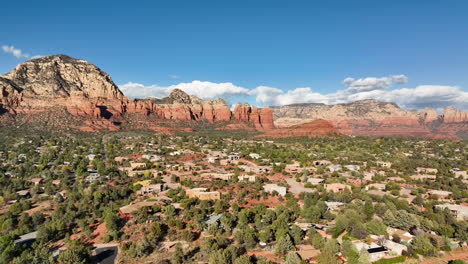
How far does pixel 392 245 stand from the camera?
20188mm

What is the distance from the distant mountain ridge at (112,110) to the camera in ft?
331

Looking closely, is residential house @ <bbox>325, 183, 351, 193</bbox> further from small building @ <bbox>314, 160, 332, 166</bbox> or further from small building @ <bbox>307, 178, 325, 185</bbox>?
small building @ <bbox>314, 160, 332, 166</bbox>

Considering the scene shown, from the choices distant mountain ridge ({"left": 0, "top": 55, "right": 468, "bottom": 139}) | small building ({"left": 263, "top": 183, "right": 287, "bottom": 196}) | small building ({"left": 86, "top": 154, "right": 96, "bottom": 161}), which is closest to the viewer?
small building ({"left": 263, "top": 183, "right": 287, "bottom": 196})

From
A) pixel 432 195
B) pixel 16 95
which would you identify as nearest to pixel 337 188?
pixel 432 195

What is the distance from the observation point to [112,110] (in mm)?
118625

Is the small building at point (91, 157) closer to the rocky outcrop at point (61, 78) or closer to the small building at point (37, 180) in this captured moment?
the small building at point (37, 180)

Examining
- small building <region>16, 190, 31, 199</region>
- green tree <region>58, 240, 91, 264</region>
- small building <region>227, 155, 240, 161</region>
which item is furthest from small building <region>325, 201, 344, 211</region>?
small building <region>16, 190, 31, 199</region>

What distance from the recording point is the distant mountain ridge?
101m

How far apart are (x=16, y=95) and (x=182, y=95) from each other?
259 feet

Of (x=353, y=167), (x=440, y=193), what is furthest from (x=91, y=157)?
(x=440, y=193)

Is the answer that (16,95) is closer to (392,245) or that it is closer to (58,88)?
(58,88)

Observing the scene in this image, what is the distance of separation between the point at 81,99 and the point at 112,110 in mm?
14732

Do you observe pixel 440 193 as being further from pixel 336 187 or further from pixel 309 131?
pixel 309 131

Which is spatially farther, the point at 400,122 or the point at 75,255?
the point at 400,122
